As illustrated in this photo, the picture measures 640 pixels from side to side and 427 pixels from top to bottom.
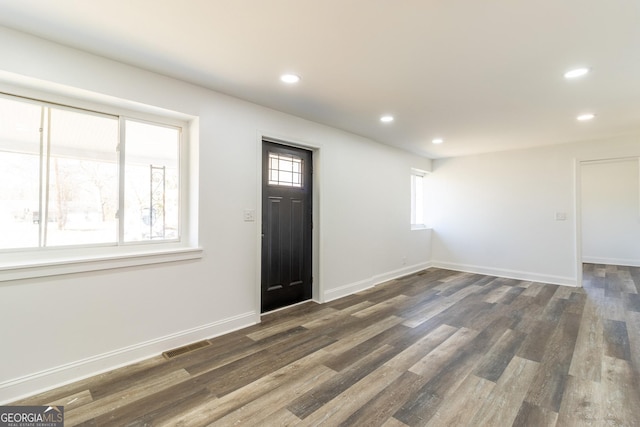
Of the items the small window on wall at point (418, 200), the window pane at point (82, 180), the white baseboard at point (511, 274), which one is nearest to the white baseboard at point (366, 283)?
the white baseboard at point (511, 274)

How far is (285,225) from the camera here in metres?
3.77

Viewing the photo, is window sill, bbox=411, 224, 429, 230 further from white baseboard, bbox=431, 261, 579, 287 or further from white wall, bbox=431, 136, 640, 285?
white baseboard, bbox=431, 261, 579, 287

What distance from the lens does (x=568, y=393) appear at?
2035mm

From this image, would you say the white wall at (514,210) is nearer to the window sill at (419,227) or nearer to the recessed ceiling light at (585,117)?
the window sill at (419,227)

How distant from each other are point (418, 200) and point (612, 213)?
467 cm

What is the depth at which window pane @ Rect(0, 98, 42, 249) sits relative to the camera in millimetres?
2049

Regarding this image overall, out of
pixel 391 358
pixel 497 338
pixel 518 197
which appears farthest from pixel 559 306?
pixel 391 358

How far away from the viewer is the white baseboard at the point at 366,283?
4.14 meters

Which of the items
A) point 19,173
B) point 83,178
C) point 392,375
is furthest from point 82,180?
point 392,375

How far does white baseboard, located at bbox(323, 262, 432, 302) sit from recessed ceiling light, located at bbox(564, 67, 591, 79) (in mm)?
3480

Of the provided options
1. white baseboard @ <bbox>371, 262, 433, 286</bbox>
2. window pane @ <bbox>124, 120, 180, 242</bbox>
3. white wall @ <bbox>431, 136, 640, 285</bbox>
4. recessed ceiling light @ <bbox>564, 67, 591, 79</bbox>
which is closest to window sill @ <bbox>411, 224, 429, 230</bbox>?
white wall @ <bbox>431, 136, 640, 285</bbox>

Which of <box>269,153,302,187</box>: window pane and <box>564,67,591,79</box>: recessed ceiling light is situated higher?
<box>564,67,591,79</box>: recessed ceiling light

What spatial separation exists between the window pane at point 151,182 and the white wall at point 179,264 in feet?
0.97

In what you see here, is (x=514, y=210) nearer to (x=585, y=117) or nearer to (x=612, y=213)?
(x=585, y=117)
